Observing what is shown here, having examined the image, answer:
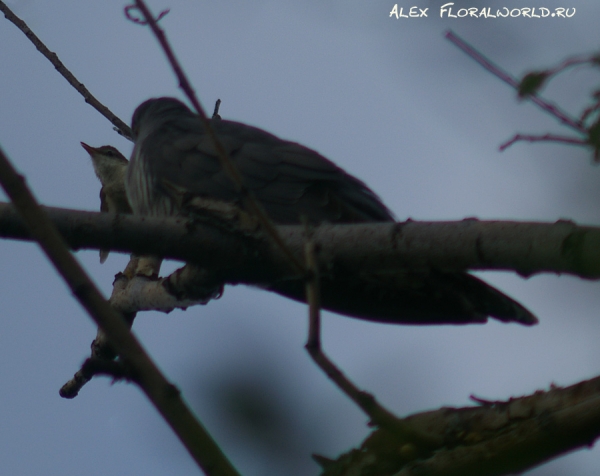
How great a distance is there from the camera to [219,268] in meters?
2.98

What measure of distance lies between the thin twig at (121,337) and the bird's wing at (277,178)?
2.03m

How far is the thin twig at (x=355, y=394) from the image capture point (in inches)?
59.6

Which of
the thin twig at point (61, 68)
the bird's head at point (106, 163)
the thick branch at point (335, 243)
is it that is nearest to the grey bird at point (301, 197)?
the thick branch at point (335, 243)

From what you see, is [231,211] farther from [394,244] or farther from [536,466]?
[536,466]

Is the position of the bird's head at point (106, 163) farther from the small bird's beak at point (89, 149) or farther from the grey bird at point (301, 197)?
the grey bird at point (301, 197)

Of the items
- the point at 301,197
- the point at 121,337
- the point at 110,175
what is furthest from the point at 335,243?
the point at 110,175

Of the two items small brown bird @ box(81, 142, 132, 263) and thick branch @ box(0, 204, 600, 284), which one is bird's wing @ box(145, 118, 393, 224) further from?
small brown bird @ box(81, 142, 132, 263)

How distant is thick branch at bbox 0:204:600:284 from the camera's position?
7.36 feet

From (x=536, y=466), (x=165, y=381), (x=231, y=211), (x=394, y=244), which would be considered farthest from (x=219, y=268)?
(x=536, y=466)

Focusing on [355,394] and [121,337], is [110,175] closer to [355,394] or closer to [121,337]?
[121,337]

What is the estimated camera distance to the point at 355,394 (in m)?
1.53

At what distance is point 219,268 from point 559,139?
1.56 metres

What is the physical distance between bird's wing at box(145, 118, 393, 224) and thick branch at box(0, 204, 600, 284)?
3.09 ft

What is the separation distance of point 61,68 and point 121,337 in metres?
4.16
